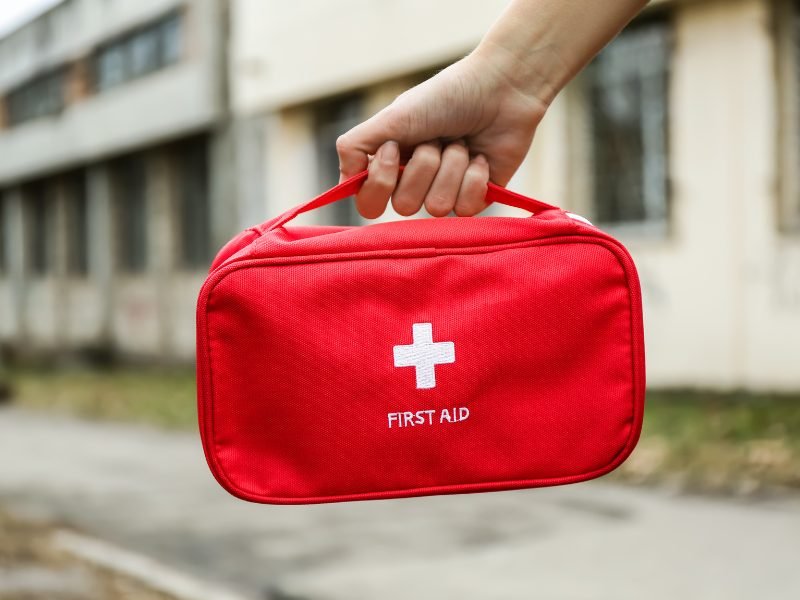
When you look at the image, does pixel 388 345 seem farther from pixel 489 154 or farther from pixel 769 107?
pixel 769 107

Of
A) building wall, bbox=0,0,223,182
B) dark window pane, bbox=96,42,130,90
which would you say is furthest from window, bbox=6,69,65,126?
dark window pane, bbox=96,42,130,90

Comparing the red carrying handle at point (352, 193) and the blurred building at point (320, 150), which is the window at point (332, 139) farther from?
the red carrying handle at point (352, 193)

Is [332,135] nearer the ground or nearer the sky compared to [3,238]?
nearer the sky

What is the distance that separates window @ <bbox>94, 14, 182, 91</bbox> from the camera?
20.1 m

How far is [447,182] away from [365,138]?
15cm

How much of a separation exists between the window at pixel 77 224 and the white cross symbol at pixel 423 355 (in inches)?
984

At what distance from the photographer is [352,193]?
74.0 inches

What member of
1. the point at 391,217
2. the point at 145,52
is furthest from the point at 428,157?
the point at 145,52

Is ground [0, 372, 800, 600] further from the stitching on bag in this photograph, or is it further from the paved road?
the stitching on bag

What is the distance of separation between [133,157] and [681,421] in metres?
16.4

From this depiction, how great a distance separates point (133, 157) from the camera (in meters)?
22.8

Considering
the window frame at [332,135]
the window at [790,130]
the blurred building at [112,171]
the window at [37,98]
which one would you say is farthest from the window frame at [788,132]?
the window at [37,98]

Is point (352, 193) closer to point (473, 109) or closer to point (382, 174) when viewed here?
point (382, 174)

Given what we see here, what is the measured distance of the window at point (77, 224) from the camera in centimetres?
2606
